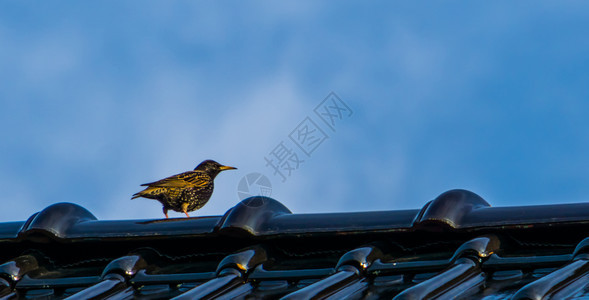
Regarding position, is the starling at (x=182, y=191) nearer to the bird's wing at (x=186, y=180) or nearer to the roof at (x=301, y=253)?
the bird's wing at (x=186, y=180)

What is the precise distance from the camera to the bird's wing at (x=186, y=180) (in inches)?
400

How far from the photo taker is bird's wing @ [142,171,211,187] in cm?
1017

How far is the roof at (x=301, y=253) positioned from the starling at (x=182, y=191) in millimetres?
5192

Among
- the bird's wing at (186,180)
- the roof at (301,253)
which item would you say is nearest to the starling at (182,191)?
the bird's wing at (186,180)

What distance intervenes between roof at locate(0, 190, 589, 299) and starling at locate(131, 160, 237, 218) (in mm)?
5192

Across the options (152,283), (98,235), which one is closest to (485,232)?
(152,283)

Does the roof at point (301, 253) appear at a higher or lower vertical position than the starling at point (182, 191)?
lower

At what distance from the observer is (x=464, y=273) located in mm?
3525

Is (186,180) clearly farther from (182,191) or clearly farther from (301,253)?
(301,253)

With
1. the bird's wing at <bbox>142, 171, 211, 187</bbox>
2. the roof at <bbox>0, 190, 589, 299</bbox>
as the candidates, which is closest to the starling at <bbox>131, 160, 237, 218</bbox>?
the bird's wing at <bbox>142, 171, 211, 187</bbox>

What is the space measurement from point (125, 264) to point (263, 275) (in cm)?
73

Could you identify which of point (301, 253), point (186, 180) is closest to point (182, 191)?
point (186, 180)

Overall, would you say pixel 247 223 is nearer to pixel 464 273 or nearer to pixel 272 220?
pixel 272 220

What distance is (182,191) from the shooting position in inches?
409
